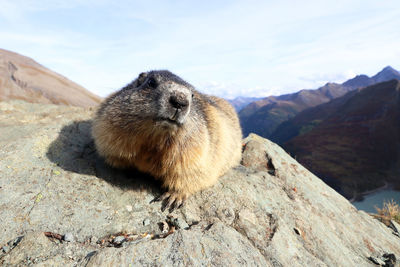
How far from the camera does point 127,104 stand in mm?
3750

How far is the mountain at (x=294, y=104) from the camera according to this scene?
63.0 m

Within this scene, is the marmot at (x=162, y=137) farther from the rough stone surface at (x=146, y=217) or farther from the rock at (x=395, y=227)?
the rock at (x=395, y=227)

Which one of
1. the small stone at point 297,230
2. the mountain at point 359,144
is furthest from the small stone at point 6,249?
the mountain at point 359,144

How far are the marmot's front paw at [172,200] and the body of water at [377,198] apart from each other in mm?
26579

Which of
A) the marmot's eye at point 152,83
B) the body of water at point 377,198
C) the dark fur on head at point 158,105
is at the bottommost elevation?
the body of water at point 377,198

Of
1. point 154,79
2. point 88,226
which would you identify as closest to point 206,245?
point 88,226

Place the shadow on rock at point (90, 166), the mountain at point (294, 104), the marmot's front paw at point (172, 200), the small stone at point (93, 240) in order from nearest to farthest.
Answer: the small stone at point (93, 240)
the marmot's front paw at point (172, 200)
the shadow on rock at point (90, 166)
the mountain at point (294, 104)

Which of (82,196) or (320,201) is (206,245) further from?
(320,201)

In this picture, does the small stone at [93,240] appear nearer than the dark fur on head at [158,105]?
Yes

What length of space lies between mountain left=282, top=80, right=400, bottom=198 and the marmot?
25273mm

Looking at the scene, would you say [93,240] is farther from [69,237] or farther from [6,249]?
[6,249]

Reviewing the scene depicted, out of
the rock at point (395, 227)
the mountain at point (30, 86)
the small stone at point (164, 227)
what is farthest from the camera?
the mountain at point (30, 86)

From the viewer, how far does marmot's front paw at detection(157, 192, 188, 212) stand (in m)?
3.95

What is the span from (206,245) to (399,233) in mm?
6940
